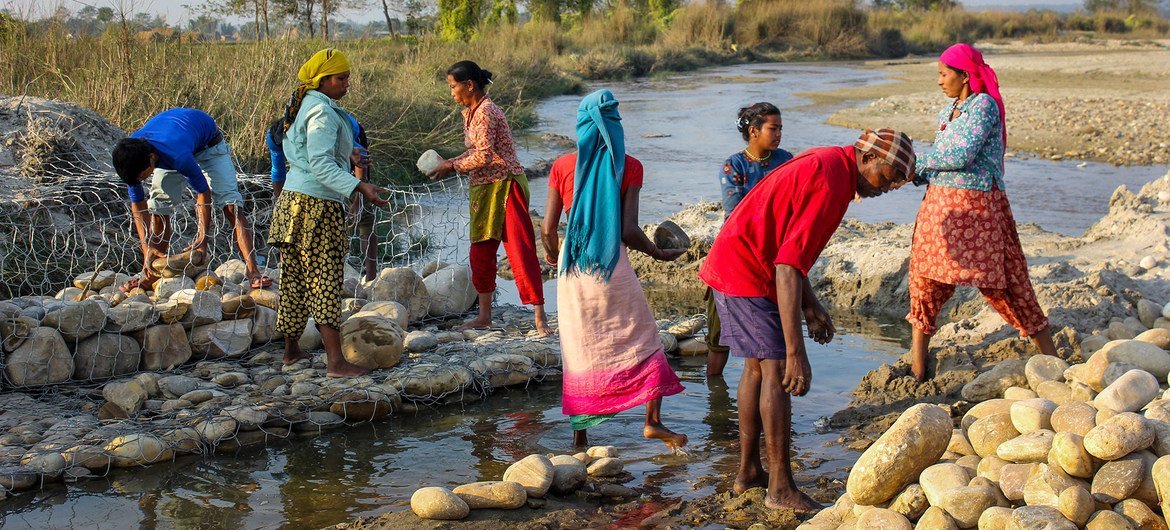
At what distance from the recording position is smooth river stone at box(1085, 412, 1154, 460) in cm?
347

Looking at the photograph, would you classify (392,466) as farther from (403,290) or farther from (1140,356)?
(1140,356)

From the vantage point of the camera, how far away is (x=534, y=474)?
13.4 feet

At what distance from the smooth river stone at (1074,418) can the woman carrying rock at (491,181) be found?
119 inches

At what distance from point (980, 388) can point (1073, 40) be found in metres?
52.5

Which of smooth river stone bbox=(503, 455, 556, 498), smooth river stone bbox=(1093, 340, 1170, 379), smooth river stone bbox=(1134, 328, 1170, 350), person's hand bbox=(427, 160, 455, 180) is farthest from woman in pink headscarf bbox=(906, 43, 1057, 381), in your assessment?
person's hand bbox=(427, 160, 455, 180)

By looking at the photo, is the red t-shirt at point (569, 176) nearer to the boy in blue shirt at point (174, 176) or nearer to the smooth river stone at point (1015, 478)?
the smooth river stone at point (1015, 478)

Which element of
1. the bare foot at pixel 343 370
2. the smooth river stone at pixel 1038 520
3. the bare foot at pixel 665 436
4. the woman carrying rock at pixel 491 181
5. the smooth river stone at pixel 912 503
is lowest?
the bare foot at pixel 665 436

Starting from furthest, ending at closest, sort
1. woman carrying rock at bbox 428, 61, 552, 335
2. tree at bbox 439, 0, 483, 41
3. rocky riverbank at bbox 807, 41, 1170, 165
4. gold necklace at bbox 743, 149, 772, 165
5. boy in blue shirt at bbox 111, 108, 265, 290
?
tree at bbox 439, 0, 483, 41
rocky riverbank at bbox 807, 41, 1170, 165
boy in blue shirt at bbox 111, 108, 265, 290
woman carrying rock at bbox 428, 61, 552, 335
gold necklace at bbox 743, 149, 772, 165

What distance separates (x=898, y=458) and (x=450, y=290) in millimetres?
3803

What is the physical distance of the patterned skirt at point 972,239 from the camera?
4.89m

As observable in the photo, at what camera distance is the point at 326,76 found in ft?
16.5

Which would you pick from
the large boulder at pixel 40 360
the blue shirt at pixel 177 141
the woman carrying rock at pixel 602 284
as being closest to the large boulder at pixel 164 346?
the large boulder at pixel 40 360

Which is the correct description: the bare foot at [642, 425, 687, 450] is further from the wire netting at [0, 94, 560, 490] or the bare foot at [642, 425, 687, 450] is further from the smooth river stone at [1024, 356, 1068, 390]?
the smooth river stone at [1024, 356, 1068, 390]

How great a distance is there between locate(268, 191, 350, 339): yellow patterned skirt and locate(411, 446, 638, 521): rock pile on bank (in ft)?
4.72
